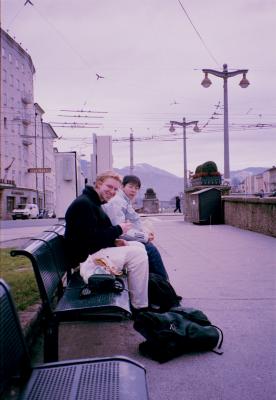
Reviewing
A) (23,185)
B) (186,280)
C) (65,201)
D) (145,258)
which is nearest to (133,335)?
(145,258)

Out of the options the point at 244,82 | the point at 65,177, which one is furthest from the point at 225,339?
the point at 244,82

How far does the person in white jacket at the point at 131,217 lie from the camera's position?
5941mm

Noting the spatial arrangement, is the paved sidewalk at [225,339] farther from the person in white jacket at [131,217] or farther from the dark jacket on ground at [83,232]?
the dark jacket on ground at [83,232]

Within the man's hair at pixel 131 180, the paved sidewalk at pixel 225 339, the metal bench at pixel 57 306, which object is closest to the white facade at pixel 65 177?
the paved sidewalk at pixel 225 339

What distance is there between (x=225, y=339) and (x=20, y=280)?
3.33m

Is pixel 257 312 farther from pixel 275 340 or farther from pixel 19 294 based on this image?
pixel 19 294

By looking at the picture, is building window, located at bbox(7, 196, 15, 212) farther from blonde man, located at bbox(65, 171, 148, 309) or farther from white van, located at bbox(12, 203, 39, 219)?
blonde man, located at bbox(65, 171, 148, 309)

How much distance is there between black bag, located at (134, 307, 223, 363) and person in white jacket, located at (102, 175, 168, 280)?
182cm

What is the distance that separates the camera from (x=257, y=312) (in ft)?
17.1

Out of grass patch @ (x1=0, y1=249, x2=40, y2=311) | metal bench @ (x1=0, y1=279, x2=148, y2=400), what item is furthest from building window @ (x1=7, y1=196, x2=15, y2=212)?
metal bench @ (x1=0, y1=279, x2=148, y2=400)

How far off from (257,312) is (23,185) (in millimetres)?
65252

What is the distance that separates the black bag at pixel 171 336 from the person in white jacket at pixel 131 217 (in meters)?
1.82

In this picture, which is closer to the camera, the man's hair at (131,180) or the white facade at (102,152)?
the man's hair at (131,180)

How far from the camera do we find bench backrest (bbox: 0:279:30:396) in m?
1.96
